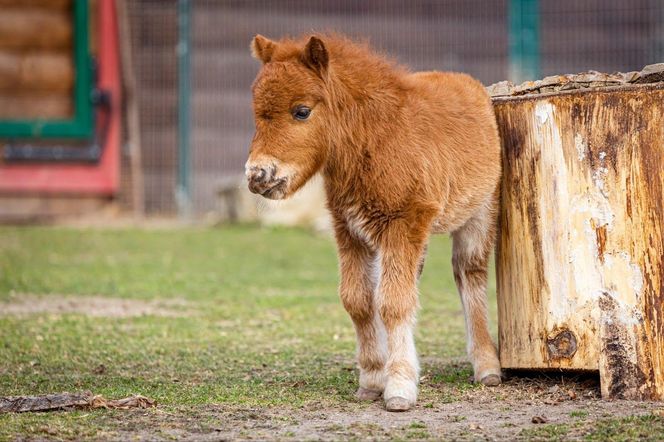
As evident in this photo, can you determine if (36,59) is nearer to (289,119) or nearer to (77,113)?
(77,113)

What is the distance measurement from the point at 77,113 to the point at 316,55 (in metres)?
13.1

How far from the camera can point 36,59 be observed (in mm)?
18062

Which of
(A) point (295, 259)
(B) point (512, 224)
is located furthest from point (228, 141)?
(B) point (512, 224)

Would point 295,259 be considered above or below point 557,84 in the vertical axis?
below

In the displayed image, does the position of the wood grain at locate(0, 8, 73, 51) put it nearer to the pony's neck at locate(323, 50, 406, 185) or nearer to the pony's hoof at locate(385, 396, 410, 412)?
the pony's neck at locate(323, 50, 406, 185)

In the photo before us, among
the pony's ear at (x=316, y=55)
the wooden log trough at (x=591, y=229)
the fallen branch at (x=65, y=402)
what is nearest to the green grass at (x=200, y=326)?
the fallen branch at (x=65, y=402)

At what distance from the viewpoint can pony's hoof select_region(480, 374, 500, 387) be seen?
245 inches

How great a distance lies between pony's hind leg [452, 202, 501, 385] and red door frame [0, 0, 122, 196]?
485 inches

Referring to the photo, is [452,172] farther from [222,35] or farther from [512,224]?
[222,35]

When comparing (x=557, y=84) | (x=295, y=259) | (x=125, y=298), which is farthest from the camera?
(x=295, y=259)

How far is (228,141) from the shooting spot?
58.6 feet

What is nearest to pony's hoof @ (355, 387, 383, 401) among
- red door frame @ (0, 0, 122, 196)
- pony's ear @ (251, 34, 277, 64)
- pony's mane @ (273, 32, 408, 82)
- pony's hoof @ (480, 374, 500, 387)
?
pony's hoof @ (480, 374, 500, 387)

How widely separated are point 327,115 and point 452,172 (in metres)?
0.80

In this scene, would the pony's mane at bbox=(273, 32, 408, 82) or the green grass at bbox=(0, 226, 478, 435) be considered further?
the green grass at bbox=(0, 226, 478, 435)
